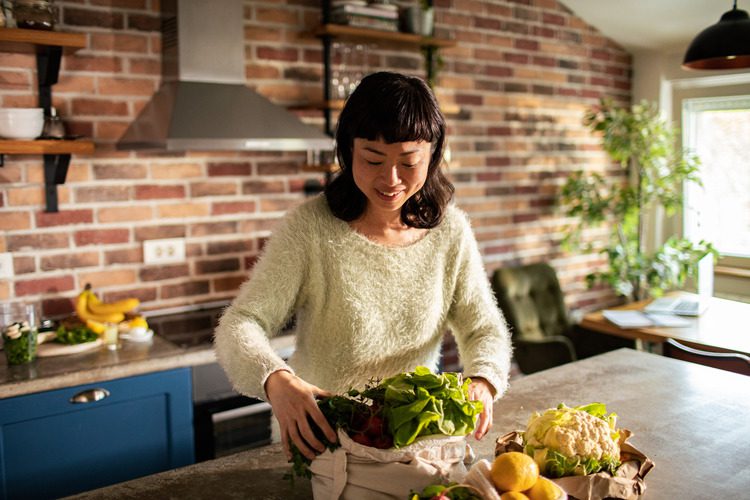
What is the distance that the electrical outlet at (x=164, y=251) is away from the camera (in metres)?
2.86

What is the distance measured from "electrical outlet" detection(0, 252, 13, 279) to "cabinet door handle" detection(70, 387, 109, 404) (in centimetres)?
66

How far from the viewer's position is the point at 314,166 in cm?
Answer: 312

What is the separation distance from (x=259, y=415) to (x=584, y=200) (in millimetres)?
2357

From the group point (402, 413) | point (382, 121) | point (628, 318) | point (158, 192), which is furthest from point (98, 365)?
point (628, 318)

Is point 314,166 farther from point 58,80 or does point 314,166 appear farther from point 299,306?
point 299,306

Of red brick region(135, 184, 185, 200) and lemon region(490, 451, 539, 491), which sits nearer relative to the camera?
lemon region(490, 451, 539, 491)

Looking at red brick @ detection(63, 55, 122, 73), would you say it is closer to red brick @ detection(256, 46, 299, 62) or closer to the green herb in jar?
red brick @ detection(256, 46, 299, 62)

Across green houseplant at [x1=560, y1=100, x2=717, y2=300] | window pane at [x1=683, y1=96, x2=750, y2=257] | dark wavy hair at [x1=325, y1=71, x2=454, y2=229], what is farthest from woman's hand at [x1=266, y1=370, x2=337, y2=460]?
window pane at [x1=683, y1=96, x2=750, y2=257]

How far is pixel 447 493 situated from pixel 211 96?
2.03 m

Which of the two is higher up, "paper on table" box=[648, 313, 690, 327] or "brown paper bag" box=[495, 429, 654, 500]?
"brown paper bag" box=[495, 429, 654, 500]

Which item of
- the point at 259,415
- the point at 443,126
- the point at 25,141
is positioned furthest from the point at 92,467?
the point at 443,126

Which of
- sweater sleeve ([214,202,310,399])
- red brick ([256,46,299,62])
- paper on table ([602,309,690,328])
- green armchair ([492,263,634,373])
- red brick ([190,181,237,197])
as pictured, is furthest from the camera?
green armchair ([492,263,634,373])

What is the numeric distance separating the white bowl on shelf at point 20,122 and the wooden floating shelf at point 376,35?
1.24 meters

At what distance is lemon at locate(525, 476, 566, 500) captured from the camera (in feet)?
3.65
